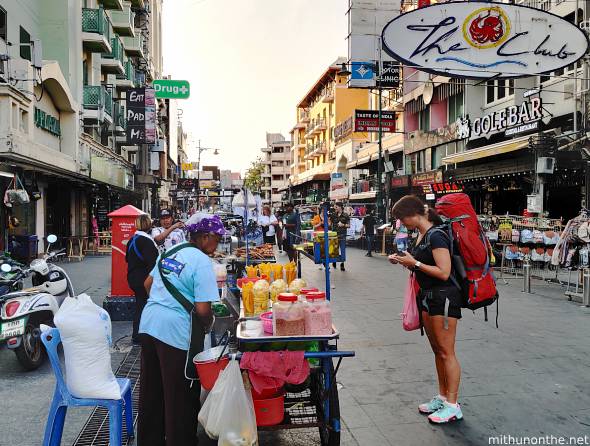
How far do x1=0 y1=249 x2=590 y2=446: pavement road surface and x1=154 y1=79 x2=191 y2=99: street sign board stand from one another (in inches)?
297

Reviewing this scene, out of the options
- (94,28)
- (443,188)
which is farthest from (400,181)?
(94,28)

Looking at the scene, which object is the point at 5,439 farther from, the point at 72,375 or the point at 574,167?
the point at 574,167

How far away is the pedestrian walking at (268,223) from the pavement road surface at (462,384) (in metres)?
7.49

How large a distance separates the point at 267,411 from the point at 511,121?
53.8 feet

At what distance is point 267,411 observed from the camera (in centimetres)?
368

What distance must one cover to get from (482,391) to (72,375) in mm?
3884

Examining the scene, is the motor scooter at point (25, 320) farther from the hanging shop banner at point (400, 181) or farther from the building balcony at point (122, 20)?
the building balcony at point (122, 20)

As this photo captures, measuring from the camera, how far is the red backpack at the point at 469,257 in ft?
14.1

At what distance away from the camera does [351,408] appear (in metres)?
4.78

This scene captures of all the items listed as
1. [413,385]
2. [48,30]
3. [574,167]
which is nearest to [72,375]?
[413,385]

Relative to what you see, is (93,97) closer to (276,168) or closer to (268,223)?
(268,223)

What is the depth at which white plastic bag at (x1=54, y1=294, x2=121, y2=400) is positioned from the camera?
349 cm

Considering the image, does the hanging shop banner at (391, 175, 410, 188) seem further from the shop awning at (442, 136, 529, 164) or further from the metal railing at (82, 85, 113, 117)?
the metal railing at (82, 85, 113, 117)

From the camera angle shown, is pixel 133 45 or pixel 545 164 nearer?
pixel 545 164
